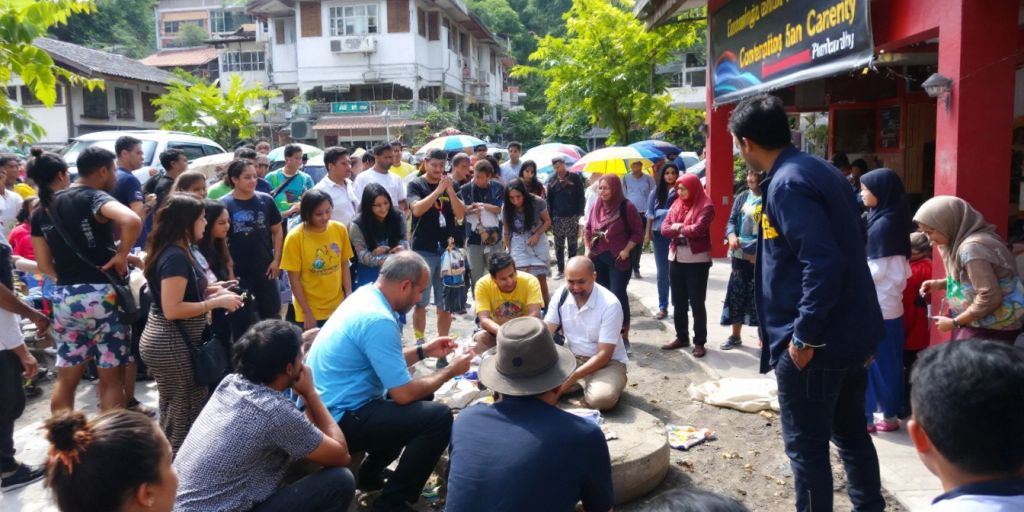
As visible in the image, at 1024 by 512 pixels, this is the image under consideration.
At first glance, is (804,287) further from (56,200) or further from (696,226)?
(56,200)

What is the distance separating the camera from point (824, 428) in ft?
10.5

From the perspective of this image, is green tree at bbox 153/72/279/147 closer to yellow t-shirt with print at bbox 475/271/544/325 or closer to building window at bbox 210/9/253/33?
yellow t-shirt with print at bbox 475/271/544/325

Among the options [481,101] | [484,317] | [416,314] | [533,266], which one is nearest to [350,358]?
[484,317]

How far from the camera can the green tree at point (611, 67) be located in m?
17.6

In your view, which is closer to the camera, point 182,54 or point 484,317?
point 484,317

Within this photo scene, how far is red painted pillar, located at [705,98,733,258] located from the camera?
11.3m

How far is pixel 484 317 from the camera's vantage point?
5.71 metres

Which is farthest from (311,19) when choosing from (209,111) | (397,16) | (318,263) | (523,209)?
(318,263)

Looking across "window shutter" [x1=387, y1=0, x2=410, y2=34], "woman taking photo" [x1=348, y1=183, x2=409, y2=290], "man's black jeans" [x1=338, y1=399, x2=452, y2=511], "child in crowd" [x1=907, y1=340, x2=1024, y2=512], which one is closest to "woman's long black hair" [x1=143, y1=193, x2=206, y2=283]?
"man's black jeans" [x1=338, y1=399, x2=452, y2=511]

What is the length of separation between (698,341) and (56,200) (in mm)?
5221

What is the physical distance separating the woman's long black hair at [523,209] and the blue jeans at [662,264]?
5.22 feet

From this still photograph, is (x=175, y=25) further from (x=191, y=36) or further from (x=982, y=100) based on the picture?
(x=982, y=100)

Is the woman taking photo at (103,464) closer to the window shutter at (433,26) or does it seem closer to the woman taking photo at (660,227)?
the woman taking photo at (660,227)

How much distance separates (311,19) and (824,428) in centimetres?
3895
